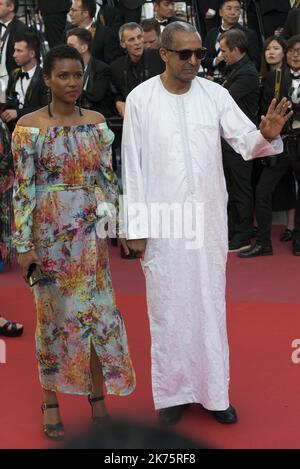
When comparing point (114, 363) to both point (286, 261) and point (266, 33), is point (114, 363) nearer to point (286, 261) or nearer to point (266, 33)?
point (286, 261)

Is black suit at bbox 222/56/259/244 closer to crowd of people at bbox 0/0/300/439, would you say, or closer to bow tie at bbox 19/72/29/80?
bow tie at bbox 19/72/29/80

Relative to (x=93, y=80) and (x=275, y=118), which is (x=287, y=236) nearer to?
(x=93, y=80)

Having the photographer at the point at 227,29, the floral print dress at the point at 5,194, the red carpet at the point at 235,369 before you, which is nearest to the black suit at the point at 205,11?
the photographer at the point at 227,29

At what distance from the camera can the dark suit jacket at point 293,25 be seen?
8547mm

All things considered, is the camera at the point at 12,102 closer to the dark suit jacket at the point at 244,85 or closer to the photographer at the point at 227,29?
the dark suit jacket at the point at 244,85

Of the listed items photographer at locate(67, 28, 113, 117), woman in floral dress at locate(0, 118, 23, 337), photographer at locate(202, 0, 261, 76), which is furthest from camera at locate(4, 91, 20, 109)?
photographer at locate(202, 0, 261, 76)

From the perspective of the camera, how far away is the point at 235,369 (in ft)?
16.1

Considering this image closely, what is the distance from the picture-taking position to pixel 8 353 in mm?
5297

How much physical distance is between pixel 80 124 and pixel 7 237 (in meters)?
2.66

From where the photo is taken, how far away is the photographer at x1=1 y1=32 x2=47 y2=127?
783 centimetres

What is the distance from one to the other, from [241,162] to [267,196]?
14.7 inches

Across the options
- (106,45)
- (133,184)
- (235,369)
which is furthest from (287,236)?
(133,184)

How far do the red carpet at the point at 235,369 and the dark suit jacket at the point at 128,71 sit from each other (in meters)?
1.77

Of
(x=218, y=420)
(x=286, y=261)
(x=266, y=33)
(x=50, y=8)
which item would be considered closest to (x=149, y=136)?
(x=218, y=420)
